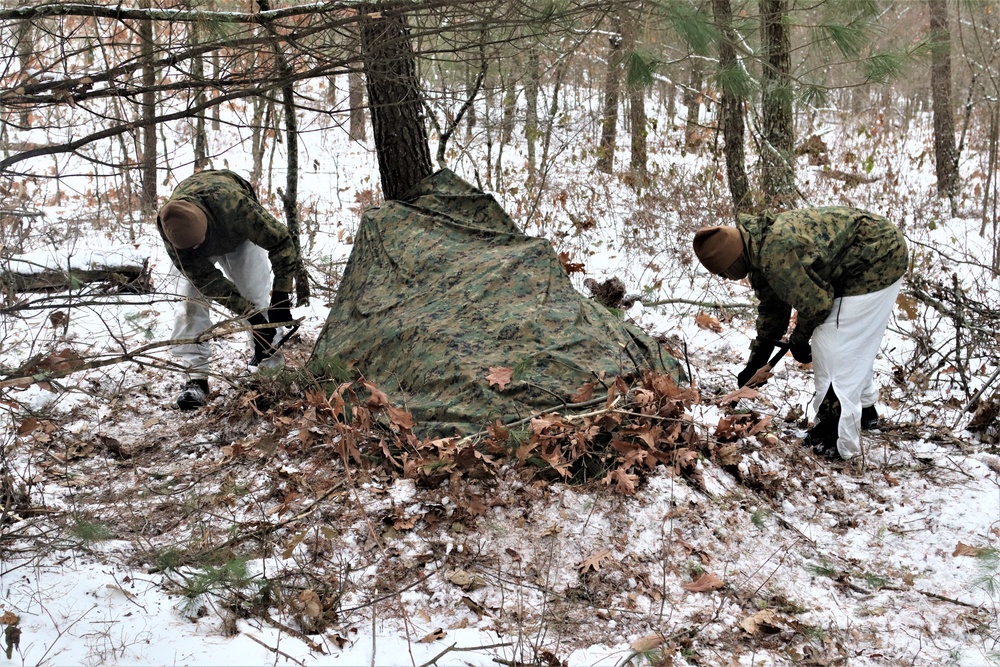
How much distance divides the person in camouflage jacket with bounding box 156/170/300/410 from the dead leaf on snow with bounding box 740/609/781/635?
304 cm

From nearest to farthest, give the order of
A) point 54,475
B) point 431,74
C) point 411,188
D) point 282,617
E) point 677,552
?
point 282,617 → point 677,552 → point 54,475 → point 411,188 → point 431,74

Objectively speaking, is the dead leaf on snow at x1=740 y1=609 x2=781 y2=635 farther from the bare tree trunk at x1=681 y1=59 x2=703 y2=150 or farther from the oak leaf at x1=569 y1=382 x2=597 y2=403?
the bare tree trunk at x1=681 y1=59 x2=703 y2=150

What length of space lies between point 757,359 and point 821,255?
2.43 feet

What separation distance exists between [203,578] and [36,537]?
77 cm

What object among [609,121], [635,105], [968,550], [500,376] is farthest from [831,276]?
[609,121]

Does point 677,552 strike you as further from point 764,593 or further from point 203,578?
point 203,578

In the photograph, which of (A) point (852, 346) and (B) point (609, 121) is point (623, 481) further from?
(B) point (609, 121)

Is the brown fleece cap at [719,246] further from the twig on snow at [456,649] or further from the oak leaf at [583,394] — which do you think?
the twig on snow at [456,649]

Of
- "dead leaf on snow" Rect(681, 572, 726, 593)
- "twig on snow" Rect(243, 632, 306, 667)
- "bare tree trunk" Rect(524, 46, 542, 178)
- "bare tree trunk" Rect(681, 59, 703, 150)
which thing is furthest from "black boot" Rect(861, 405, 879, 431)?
"bare tree trunk" Rect(524, 46, 542, 178)

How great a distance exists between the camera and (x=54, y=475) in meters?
3.76

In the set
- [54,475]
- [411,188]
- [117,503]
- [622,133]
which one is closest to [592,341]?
[411,188]

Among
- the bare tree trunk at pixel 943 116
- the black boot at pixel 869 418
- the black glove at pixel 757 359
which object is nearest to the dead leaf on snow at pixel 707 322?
the black glove at pixel 757 359

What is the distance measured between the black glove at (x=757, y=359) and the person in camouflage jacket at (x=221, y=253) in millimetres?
2814

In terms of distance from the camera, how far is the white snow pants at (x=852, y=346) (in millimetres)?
4055
